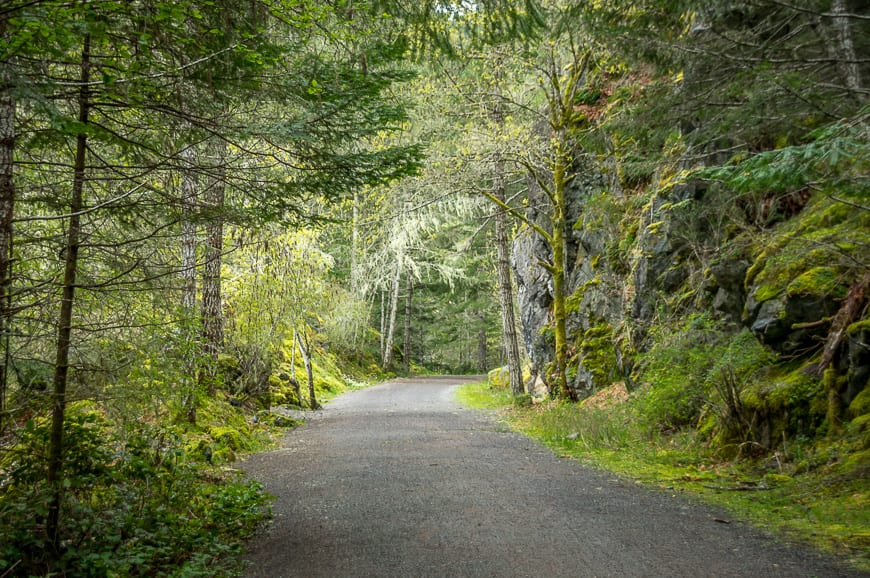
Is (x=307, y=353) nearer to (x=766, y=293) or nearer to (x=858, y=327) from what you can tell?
(x=766, y=293)

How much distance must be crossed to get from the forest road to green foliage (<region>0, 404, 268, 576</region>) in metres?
0.43

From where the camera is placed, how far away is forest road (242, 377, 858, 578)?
428 centimetres

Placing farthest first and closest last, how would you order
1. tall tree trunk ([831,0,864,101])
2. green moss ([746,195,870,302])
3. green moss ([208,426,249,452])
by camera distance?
green moss ([208,426,249,452]), green moss ([746,195,870,302]), tall tree trunk ([831,0,864,101])

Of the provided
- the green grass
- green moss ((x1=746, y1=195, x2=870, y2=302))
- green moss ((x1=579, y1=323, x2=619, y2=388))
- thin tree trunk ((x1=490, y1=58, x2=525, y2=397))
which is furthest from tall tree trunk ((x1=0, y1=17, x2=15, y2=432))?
the green grass

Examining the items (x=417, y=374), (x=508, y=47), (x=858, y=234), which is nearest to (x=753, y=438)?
(x=858, y=234)

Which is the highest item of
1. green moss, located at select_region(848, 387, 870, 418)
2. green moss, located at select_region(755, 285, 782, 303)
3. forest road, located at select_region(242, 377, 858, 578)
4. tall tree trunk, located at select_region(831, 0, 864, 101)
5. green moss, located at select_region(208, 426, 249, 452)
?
tall tree trunk, located at select_region(831, 0, 864, 101)

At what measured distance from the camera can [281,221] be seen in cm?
554

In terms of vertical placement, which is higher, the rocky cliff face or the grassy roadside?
the rocky cliff face

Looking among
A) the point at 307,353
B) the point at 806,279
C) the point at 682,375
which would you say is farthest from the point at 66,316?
the point at 307,353

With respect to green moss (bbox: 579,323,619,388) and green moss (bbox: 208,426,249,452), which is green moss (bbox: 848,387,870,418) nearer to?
green moss (bbox: 579,323,619,388)

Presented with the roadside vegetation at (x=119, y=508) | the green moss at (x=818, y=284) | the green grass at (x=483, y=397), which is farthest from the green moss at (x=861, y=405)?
the green grass at (x=483, y=397)

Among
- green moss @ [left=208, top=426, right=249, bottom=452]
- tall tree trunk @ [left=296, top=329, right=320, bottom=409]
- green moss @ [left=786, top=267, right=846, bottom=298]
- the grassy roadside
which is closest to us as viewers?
the grassy roadside

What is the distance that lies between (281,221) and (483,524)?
3.34m

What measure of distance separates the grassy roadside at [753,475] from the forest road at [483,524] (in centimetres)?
33
